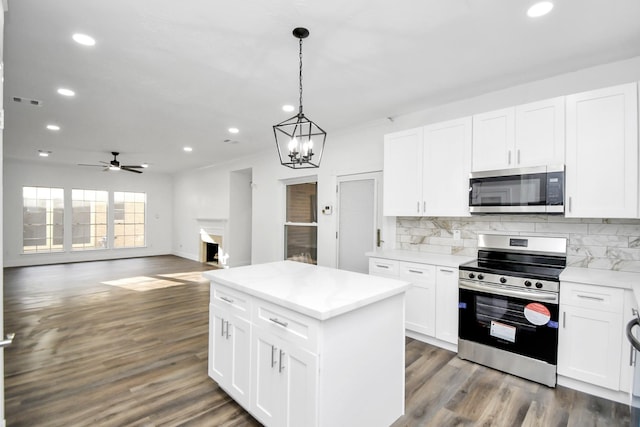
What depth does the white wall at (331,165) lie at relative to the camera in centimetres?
300

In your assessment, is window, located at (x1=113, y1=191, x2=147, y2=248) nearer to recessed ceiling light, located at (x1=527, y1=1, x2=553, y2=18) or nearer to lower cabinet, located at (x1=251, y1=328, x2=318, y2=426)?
lower cabinet, located at (x1=251, y1=328, x2=318, y2=426)

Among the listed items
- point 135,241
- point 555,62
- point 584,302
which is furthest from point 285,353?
point 135,241

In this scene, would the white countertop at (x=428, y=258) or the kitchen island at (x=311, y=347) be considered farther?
the white countertop at (x=428, y=258)

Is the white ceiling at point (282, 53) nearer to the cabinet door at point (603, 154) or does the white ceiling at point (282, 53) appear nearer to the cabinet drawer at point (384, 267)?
the cabinet door at point (603, 154)

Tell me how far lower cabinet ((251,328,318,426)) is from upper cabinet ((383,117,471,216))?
235cm

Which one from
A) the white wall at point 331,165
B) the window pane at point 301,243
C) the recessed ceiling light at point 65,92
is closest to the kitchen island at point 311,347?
the white wall at point 331,165

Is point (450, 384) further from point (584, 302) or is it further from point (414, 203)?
point (414, 203)

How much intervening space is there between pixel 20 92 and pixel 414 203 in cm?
448

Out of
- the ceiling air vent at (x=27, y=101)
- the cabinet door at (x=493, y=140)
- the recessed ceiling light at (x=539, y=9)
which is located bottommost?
the cabinet door at (x=493, y=140)

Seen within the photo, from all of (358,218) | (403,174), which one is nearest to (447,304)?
(403,174)

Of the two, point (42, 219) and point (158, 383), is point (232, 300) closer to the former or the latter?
point (158, 383)

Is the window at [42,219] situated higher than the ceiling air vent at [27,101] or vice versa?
the ceiling air vent at [27,101]

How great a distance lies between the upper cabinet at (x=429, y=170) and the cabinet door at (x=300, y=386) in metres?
2.36

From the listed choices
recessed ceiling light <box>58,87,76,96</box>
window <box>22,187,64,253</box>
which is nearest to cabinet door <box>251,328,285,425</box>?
recessed ceiling light <box>58,87,76,96</box>
